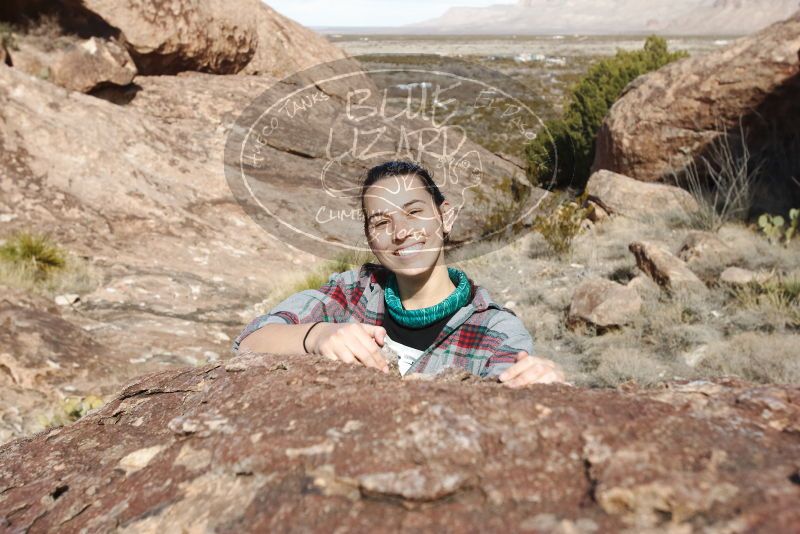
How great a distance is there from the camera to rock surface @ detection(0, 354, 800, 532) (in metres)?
0.76

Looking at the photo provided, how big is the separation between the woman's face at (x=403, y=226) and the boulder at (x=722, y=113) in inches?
284

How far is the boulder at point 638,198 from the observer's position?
800cm

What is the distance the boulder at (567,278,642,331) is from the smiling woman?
10.0ft

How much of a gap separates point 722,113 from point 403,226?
25.7 feet

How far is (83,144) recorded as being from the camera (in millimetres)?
5965

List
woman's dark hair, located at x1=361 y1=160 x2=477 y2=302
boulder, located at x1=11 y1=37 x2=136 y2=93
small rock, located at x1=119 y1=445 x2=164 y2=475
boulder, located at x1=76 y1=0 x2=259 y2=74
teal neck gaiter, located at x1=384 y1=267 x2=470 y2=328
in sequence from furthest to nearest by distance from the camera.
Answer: boulder, located at x1=76 y1=0 x2=259 y2=74 < boulder, located at x1=11 y1=37 x2=136 y2=93 < woman's dark hair, located at x1=361 y1=160 x2=477 y2=302 < teal neck gaiter, located at x1=384 y1=267 x2=470 y2=328 < small rock, located at x1=119 y1=445 x2=164 y2=475

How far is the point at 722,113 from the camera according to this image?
8.27m

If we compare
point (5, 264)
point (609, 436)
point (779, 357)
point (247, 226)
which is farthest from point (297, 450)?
point (247, 226)

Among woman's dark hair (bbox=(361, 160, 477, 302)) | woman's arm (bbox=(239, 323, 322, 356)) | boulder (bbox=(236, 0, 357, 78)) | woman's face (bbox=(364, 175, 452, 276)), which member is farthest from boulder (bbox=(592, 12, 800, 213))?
woman's arm (bbox=(239, 323, 322, 356))

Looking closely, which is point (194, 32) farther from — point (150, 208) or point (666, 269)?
point (666, 269)

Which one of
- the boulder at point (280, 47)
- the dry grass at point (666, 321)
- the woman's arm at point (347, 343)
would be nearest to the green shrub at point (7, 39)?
the boulder at point (280, 47)

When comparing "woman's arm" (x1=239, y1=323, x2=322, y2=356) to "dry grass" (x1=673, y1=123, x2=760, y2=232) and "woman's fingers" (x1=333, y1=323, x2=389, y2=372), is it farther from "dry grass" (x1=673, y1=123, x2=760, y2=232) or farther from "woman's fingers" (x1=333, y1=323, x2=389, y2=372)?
"dry grass" (x1=673, y1=123, x2=760, y2=232)

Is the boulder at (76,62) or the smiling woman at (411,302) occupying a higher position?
the boulder at (76,62)

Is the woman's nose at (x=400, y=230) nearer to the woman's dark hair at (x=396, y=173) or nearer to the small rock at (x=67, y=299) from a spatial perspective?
the woman's dark hair at (x=396, y=173)
